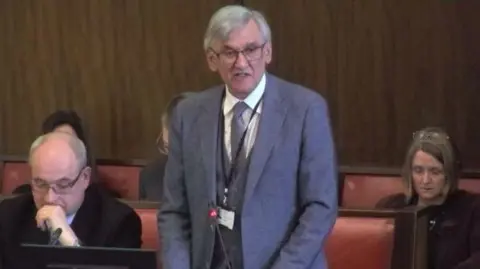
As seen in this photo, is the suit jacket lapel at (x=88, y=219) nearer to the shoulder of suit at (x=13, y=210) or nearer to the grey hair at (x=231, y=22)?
the shoulder of suit at (x=13, y=210)

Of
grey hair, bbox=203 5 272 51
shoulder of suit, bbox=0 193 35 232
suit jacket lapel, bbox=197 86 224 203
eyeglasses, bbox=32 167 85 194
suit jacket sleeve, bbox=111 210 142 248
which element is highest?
grey hair, bbox=203 5 272 51

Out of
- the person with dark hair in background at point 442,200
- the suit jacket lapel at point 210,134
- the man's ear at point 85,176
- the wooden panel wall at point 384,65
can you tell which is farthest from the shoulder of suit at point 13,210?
the wooden panel wall at point 384,65

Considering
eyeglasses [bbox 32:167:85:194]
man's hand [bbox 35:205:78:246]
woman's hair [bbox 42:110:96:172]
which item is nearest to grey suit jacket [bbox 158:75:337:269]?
man's hand [bbox 35:205:78:246]

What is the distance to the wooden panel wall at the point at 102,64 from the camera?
5.88 metres

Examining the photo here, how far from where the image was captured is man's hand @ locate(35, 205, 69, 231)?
2.90 m

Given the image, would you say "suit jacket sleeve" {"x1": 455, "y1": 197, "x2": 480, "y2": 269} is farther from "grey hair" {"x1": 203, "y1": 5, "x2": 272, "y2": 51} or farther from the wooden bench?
→ "grey hair" {"x1": 203, "y1": 5, "x2": 272, "y2": 51}

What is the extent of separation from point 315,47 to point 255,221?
3.23 meters

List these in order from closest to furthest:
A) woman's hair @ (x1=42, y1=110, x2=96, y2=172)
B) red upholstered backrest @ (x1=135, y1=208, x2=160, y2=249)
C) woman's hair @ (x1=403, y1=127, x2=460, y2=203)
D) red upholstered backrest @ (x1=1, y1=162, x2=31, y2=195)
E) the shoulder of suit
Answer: the shoulder of suit
red upholstered backrest @ (x1=135, y1=208, x2=160, y2=249)
woman's hair @ (x1=403, y1=127, x2=460, y2=203)
woman's hair @ (x1=42, y1=110, x2=96, y2=172)
red upholstered backrest @ (x1=1, y1=162, x2=31, y2=195)

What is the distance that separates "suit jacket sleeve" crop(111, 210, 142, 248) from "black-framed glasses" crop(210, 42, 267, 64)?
0.76 metres

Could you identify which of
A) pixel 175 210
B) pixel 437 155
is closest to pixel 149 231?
pixel 175 210

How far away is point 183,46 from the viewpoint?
5.87 m

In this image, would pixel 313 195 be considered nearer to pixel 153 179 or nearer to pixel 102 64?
pixel 153 179

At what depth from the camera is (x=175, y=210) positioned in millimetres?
2691

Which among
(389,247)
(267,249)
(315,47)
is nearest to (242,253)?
(267,249)
